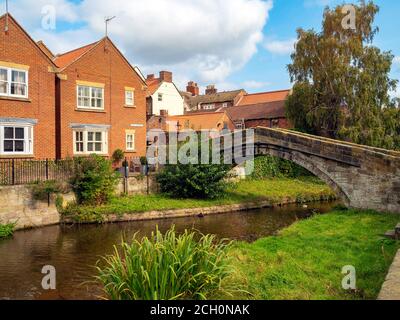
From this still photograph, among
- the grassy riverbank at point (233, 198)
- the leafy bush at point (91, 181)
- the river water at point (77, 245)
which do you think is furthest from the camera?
the leafy bush at point (91, 181)

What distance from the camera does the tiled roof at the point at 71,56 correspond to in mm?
23397

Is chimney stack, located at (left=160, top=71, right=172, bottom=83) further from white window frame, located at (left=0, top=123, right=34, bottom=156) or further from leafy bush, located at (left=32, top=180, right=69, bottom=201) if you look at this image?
leafy bush, located at (left=32, top=180, right=69, bottom=201)

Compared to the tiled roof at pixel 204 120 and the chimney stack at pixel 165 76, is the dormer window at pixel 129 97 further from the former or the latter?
the chimney stack at pixel 165 76

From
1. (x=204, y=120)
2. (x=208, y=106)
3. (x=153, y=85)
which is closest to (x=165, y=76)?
(x=153, y=85)

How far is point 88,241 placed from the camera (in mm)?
14055

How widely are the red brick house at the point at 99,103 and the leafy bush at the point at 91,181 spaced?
5269 millimetres

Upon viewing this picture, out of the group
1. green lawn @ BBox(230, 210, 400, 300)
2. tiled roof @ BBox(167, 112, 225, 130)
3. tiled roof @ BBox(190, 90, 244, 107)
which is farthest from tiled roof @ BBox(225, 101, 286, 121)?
green lawn @ BBox(230, 210, 400, 300)

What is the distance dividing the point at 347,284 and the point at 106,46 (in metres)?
22.1

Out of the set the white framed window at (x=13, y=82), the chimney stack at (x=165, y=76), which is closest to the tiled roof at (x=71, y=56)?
the white framed window at (x=13, y=82)

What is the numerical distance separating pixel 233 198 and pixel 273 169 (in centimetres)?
877

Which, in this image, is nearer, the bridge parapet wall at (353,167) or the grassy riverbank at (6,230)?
the grassy riverbank at (6,230)

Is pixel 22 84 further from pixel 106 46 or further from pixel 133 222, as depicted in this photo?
pixel 133 222

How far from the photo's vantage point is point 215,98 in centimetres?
6025
